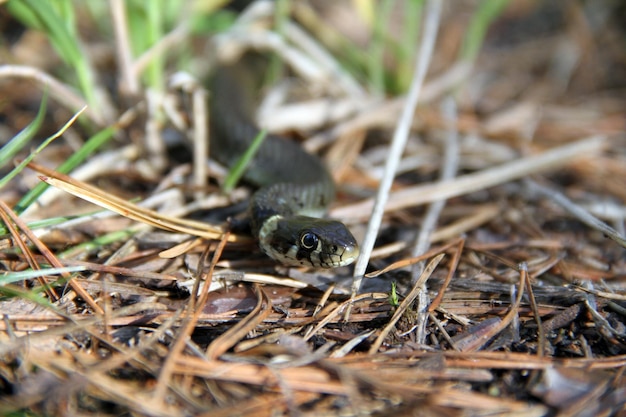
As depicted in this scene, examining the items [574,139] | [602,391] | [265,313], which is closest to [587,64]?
[574,139]

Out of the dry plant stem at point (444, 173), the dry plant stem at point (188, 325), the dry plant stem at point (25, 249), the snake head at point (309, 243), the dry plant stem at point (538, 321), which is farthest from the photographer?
the dry plant stem at point (444, 173)

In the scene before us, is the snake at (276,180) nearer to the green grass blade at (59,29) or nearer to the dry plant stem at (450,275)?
the dry plant stem at (450,275)

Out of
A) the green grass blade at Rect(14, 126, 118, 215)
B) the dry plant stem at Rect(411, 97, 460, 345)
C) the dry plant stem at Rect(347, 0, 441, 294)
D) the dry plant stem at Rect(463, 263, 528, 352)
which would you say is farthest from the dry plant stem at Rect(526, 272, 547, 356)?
the green grass blade at Rect(14, 126, 118, 215)

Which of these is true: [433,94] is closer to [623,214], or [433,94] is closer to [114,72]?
[623,214]

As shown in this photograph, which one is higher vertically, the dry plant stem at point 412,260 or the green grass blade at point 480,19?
the green grass blade at point 480,19

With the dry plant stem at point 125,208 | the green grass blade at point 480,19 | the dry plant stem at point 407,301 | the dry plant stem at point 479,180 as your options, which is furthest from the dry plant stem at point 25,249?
the green grass blade at point 480,19

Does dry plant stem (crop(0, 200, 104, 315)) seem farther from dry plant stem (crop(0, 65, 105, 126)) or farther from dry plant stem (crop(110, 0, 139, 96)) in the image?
dry plant stem (crop(110, 0, 139, 96))

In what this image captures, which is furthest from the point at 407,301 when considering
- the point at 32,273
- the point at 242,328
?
the point at 32,273
